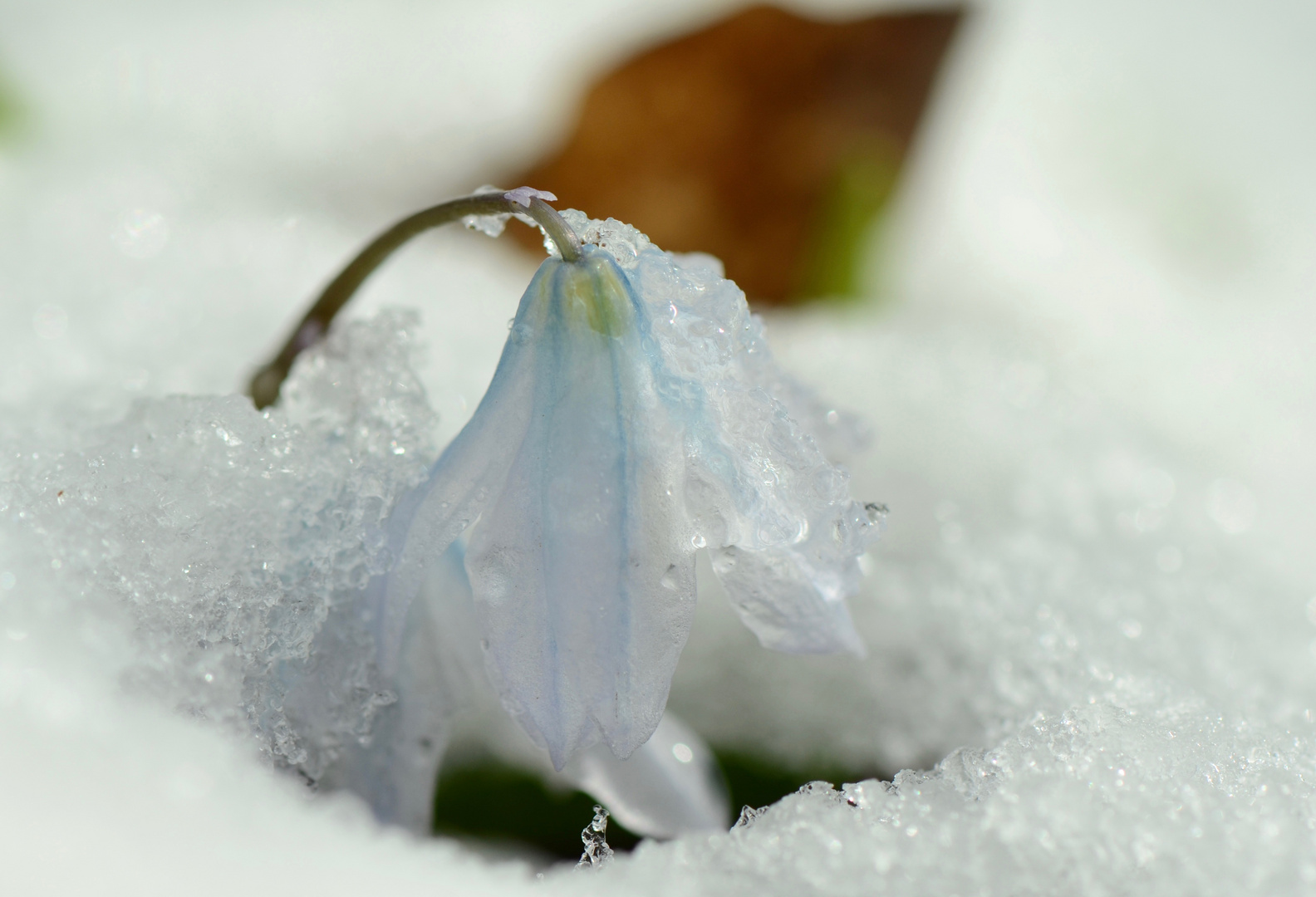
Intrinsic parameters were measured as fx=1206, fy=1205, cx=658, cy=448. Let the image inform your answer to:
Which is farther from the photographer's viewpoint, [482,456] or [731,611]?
[731,611]

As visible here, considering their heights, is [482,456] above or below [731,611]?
above

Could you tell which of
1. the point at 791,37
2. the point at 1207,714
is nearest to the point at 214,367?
the point at 1207,714

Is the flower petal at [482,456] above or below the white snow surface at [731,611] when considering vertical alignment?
above

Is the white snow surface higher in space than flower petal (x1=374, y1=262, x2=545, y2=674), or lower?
lower

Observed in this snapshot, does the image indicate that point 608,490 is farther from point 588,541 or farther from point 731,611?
point 731,611

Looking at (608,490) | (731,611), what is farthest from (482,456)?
(731,611)

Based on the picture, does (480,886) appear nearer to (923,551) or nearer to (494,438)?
(494,438)
